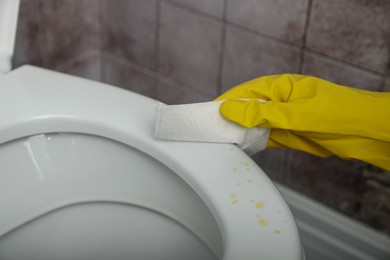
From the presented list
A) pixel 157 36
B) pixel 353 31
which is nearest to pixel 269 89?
pixel 353 31

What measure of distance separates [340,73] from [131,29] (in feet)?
A: 1.50

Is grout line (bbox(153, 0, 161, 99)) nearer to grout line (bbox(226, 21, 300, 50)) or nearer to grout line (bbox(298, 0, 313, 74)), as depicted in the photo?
grout line (bbox(226, 21, 300, 50))

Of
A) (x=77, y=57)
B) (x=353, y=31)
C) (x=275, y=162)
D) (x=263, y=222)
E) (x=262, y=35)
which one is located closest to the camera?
(x=263, y=222)

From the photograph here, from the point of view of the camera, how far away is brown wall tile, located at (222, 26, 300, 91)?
1.09 m

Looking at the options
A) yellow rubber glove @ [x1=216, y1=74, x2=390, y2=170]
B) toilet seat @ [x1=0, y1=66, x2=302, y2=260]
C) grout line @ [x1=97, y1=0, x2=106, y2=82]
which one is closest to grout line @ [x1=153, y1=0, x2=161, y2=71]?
grout line @ [x1=97, y1=0, x2=106, y2=82]

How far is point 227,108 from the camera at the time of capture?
0.76 meters

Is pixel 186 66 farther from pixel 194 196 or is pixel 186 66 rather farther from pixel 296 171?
pixel 194 196

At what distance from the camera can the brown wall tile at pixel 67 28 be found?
1257 millimetres

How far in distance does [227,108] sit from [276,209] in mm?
131

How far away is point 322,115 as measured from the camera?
73 centimetres

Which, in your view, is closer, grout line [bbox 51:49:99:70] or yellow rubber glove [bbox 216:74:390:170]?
yellow rubber glove [bbox 216:74:390:170]

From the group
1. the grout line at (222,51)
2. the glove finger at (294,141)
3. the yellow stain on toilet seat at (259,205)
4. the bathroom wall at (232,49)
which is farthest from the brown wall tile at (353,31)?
the yellow stain on toilet seat at (259,205)

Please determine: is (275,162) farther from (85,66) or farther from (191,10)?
(85,66)

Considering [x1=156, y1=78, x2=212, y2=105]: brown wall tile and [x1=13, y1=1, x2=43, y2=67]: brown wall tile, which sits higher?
[x1=13, y1=1, x2=43, y2=67]: brown wall tile
